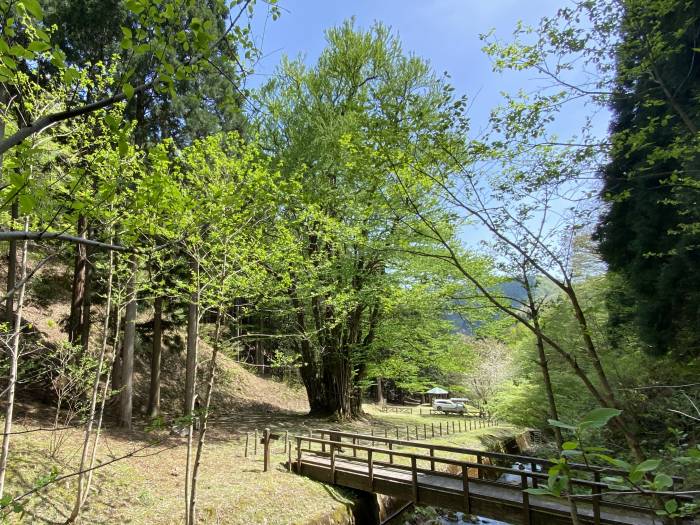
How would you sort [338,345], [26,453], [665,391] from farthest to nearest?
[338,345]
[665,391]
[26,453]

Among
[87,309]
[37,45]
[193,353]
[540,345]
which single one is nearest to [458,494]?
[540,345]

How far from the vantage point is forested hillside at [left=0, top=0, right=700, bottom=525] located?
6.90 feet

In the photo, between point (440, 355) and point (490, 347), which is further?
point (490, 347)

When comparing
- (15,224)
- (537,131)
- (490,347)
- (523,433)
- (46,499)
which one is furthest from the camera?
(490,347)

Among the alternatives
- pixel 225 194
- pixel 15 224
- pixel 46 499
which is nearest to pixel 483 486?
pixel 225 194

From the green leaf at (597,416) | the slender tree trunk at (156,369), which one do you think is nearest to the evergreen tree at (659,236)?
the green leaf at (597,416)

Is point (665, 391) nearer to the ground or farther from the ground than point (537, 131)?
nearer to the ground

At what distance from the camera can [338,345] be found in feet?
47.4

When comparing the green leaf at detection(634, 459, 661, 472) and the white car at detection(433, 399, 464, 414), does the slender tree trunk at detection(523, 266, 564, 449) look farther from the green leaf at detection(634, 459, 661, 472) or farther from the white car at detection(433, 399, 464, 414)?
the white car at detection(433, 399, 464, 414)

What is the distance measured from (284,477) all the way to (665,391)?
857cm

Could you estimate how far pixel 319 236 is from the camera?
497 inches

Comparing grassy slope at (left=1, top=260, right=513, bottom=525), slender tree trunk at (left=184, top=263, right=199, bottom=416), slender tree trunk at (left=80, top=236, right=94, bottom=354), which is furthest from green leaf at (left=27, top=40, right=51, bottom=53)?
slender tree trunk at (left=80, top=236, right=94, bottom=354)

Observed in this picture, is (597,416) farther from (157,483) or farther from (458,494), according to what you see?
(157,483)

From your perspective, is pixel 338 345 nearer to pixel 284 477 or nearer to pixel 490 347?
pixel 284 477
